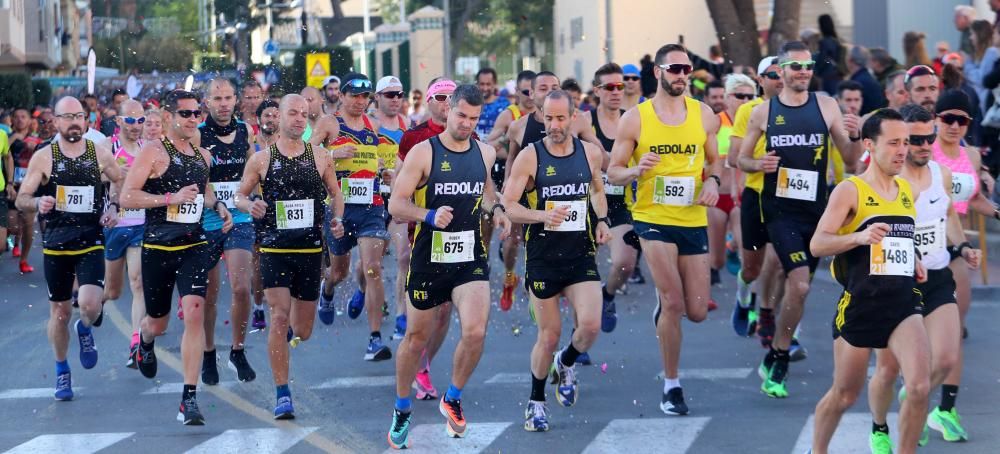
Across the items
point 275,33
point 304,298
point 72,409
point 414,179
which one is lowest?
point 72,409

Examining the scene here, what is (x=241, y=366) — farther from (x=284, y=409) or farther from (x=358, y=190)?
(x=358, y=190)

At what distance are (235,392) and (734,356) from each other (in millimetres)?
3522

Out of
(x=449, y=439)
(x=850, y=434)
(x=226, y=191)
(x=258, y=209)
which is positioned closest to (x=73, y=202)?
(x=226, y=191)

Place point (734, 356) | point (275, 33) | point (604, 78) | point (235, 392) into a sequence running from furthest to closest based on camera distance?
point (275, 33)
point (604, 78)
point (734, 356)
point (235, 392)

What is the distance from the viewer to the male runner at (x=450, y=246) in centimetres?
836

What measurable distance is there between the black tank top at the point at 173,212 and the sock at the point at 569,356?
2.36 meters

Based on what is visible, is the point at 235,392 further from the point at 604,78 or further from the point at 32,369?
the point at 604,78

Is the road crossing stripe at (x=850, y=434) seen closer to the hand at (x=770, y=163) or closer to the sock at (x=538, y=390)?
the sock at (x=538, y=390)

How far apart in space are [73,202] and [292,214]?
2.07m

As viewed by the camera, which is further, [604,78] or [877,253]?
[604,78]

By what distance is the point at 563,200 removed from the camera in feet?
29.0

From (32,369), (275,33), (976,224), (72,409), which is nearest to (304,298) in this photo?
(72,409)

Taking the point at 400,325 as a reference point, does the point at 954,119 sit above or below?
above

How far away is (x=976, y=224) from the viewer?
16203 millimetres
